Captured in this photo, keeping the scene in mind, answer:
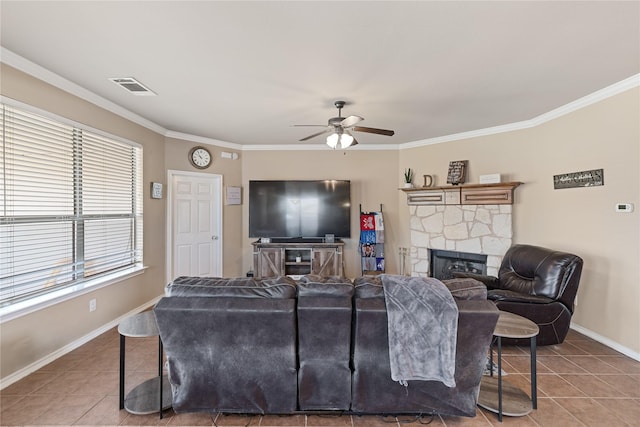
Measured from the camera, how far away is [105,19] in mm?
1932

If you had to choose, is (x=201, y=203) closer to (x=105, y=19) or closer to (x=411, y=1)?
(x=105, y=19)

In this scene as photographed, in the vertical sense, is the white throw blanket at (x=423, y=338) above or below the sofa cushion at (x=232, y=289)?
below

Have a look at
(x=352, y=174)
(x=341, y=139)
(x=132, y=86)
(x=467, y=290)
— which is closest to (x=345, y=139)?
(x=341, y=139)

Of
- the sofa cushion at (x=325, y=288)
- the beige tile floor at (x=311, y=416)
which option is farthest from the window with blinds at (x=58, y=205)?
the sofa cushion at (x=325, y=288)

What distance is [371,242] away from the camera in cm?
528

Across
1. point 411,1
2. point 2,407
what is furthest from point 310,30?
point 2,407

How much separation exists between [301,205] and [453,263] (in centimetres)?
279

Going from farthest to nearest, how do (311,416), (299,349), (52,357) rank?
(52,357) → (311,416) → (299,349)

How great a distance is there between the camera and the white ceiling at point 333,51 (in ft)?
6.10

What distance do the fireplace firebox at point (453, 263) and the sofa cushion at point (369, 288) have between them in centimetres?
302

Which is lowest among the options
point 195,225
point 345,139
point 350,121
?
point 195,225

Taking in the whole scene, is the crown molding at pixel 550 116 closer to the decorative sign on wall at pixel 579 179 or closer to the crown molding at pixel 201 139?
the decorative sign on wall at pixel 579 179

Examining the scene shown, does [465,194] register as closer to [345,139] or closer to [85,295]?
[345,139]

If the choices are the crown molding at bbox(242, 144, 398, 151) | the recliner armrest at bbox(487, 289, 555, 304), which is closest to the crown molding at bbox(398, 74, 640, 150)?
the crown molding at bbox(242, 144, 398, 151)
